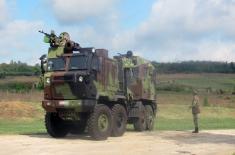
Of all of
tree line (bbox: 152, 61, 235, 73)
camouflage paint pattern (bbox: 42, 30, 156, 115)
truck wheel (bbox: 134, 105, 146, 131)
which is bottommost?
truck wheel (bbox: 134, 105, 146, 131)

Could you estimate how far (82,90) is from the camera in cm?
2138

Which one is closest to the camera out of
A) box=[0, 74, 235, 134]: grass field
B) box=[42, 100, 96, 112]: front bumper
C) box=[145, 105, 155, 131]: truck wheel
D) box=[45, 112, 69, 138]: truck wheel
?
box=[42, 100, 96, 112]: front bumper

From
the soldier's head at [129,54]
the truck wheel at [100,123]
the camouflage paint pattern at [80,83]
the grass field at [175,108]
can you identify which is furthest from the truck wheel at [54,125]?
the soldier's head at [129,54]

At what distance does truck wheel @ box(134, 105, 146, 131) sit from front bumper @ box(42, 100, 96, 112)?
5.54 m

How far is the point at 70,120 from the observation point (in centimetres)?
2262

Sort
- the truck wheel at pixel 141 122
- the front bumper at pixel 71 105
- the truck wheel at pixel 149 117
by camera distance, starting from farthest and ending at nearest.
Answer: the truck wheel at pixel 149 117
the truck wheel at pixel 141 122
the front bumper at pixel 71 105

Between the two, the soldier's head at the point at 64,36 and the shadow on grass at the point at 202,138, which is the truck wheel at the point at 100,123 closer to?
the shadow on grass at the point at 202,138

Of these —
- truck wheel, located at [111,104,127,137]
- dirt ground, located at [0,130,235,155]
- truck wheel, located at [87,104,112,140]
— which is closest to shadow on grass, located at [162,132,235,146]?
dirt ground, located at [0,130,235,155]

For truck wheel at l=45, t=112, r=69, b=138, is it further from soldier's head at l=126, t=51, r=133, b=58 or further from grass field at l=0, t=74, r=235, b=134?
soldier's head at l=126, t=51, r=133, b=58

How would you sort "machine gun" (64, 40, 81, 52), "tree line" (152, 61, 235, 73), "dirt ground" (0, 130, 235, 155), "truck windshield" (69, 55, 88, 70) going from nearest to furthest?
"dirt ground" (0, 130, 235, 155) → "truck windshield" (69, 55, 88, 70) → "machine gun" (64, 40, 81, 52) → "tree line" (152, 61, 235, 73)

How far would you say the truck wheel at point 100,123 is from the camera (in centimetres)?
2167

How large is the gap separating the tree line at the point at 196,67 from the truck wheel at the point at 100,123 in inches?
2247

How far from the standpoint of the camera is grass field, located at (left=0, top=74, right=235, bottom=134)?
32969 millimetres

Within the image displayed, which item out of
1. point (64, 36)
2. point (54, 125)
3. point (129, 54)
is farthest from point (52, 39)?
point (129, 54)
